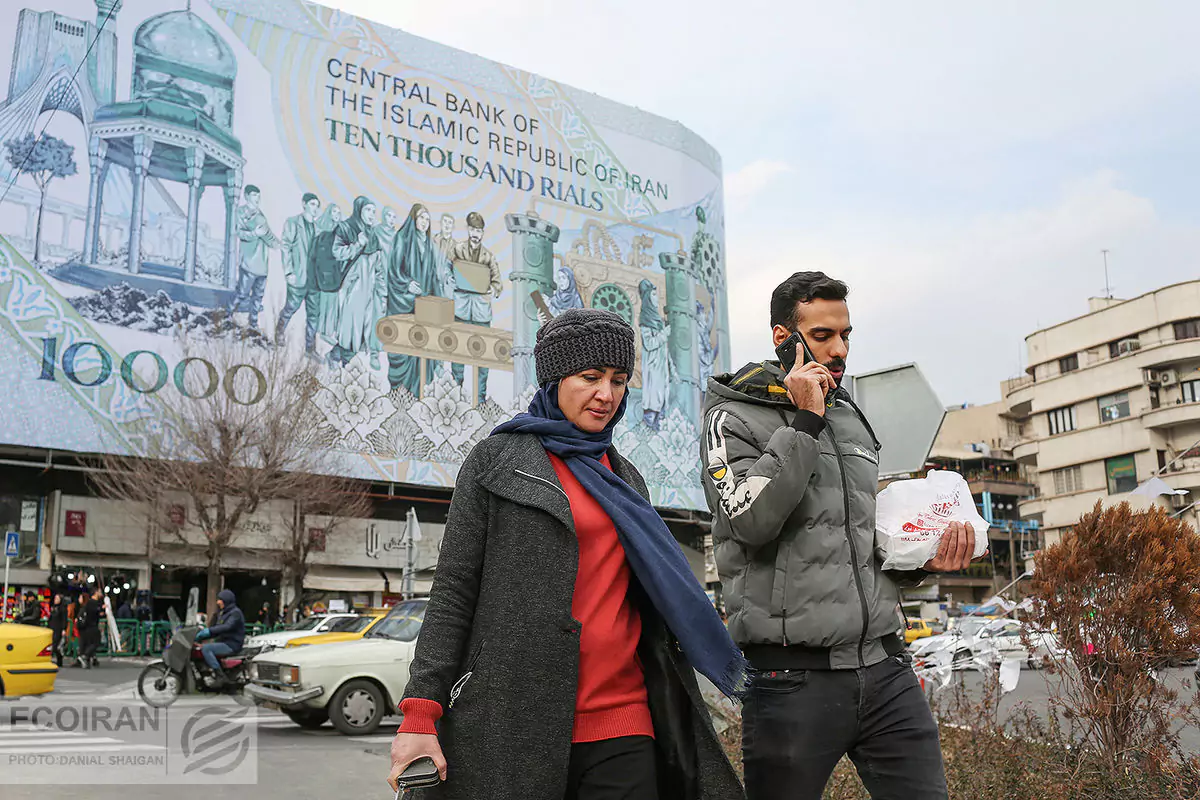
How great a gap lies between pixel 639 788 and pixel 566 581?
1.62ft

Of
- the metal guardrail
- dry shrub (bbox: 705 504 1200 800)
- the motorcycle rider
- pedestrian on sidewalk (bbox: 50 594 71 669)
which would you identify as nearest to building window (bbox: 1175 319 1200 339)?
the metal guardrail

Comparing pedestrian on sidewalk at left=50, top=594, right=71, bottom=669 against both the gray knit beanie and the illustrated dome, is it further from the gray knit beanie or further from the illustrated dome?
the gray knit beanie

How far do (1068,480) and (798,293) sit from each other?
67.4m

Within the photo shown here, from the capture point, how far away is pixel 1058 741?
19.4 ft

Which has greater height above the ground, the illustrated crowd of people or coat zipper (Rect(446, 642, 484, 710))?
the illustrated crowd of people

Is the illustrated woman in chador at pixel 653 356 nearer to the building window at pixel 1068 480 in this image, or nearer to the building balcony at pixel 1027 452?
the building window at pixel 1068 480

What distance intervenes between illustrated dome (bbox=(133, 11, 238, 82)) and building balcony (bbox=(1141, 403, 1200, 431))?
4783 centimetres

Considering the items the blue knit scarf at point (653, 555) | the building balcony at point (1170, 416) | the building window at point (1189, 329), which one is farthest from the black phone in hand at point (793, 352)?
the building window at point (1189, 329)

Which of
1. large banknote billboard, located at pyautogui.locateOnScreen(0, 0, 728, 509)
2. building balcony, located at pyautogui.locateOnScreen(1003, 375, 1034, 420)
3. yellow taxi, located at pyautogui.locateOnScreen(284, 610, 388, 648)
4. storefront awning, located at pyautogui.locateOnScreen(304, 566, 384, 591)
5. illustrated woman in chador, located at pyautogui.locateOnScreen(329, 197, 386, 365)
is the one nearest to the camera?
yellow taxi, located at pyautogui.locateOnScreen(284, 610, 388, 648)

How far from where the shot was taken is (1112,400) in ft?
202

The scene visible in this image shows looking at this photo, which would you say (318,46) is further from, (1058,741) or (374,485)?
(1058,741)

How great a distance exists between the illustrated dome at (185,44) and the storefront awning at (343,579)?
17.4 m

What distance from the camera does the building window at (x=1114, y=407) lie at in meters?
60.7

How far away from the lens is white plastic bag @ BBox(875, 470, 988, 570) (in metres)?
2.92
